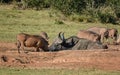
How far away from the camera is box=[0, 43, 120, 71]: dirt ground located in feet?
41.2

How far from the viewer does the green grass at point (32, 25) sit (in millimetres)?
22484

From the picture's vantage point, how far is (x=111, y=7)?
33.7 meters

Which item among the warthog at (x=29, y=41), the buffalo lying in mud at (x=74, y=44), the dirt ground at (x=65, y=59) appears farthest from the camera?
the buffalo lying in mud at (x=74, y=44)

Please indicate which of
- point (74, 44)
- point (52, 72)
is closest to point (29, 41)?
point (74, 44)

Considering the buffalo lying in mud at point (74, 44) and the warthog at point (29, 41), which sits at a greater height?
the warthog at point (29, 41)

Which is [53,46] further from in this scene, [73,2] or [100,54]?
[73,2]

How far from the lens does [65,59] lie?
13336 mm

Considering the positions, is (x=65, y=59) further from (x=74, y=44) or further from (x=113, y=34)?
(x=113, y=34)

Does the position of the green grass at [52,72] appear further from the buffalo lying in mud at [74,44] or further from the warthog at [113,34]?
the warthog at [113,34]

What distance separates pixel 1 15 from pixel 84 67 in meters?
19.4

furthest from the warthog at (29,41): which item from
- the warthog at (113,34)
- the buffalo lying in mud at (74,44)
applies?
the warthog at (113,34)

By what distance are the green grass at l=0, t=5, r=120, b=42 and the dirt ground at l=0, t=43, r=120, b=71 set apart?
5.51 meters

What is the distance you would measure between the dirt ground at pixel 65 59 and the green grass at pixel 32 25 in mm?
5510

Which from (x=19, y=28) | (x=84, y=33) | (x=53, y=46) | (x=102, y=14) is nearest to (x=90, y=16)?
(x=102, y=14)
